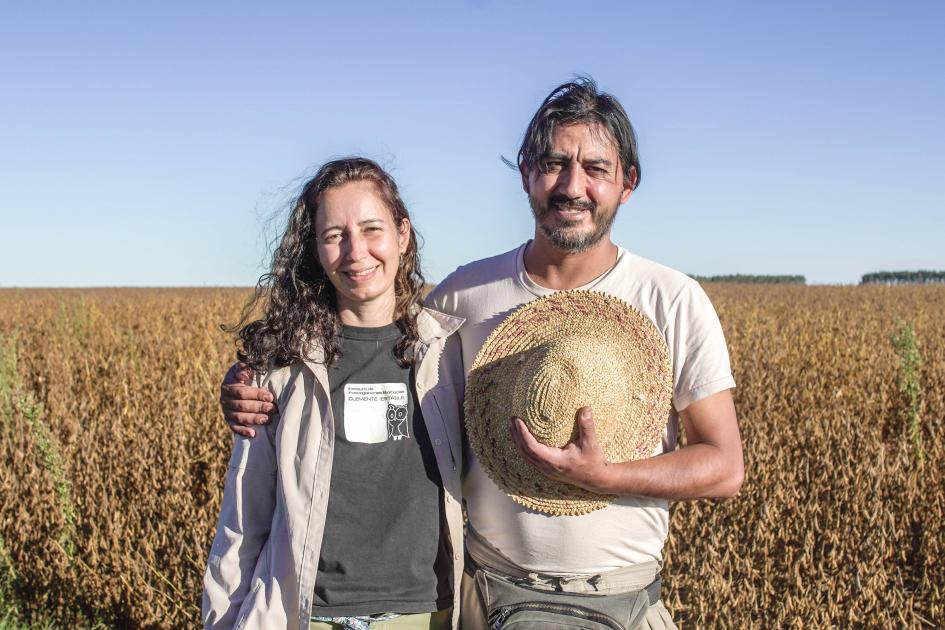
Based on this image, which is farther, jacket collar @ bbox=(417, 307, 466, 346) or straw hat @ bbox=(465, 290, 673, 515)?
jacket collar @ bbox=(417, 307, 466, 346)

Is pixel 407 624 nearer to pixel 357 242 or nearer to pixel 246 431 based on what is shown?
pixel 246 431

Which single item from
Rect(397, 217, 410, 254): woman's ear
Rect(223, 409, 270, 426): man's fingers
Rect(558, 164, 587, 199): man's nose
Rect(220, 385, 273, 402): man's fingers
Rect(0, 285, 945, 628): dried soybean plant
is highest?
Rect(558, 164, 587, 199): man's nose

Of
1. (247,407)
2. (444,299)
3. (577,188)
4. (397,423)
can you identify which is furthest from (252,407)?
(577,188)

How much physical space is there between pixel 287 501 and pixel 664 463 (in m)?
0.90

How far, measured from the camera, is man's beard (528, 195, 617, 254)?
205 cm

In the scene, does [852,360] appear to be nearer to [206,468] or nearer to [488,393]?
[206,468]

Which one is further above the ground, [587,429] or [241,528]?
[587,429]

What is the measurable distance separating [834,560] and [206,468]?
3489mm

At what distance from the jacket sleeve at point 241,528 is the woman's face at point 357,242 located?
1.33ft

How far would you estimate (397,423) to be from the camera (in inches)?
78.0

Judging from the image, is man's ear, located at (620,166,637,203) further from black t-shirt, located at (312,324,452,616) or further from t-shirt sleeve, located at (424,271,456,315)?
black t-shirt, located at (312,324,452,616)

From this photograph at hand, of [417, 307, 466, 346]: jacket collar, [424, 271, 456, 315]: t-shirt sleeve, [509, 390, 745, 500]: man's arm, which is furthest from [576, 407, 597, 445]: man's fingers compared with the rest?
[424, 271, 456, 315]: t-shirt sleeve

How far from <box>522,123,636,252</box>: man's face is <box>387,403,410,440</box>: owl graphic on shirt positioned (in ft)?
1.94

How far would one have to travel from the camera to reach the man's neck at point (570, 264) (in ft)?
6.89
